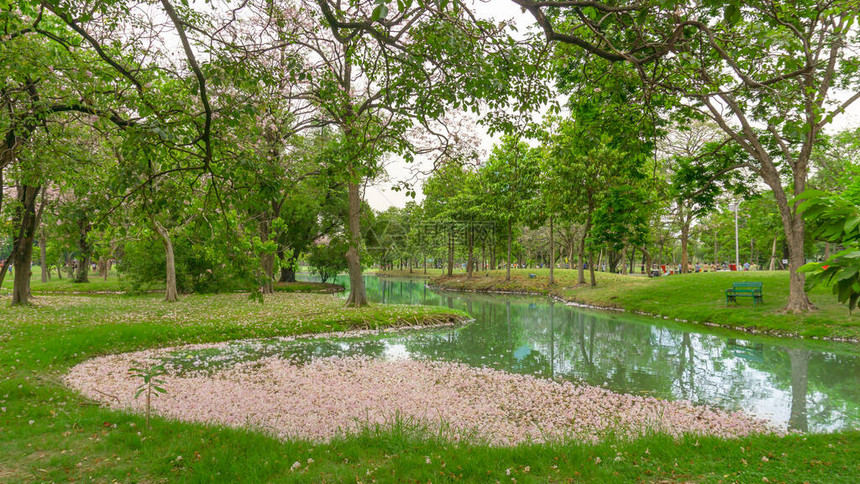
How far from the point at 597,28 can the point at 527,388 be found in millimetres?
8524

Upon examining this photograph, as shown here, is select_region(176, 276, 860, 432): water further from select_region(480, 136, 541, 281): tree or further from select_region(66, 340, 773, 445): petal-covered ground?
select_region(480, 136, 541, 281): tree

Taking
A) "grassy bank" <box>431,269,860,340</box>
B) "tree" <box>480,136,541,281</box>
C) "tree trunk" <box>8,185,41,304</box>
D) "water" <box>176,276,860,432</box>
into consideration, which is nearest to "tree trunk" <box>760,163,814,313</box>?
"grassy bank" <box>431,269,860,340</box>

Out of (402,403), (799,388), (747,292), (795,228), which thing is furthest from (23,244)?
(747,292)

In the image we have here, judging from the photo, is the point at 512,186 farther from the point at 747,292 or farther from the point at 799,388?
the point at 799,388

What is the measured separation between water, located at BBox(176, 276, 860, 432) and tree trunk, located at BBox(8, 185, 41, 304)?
13.0 m

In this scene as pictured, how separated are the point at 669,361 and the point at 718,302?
13.0m

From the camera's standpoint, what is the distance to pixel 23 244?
20266 mm

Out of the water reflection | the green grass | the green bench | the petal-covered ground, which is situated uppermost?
the green bench

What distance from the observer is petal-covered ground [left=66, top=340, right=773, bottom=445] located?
7523 millimetres

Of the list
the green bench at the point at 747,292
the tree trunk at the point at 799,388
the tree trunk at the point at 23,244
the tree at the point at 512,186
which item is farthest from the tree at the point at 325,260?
the tree trunk at the point at 799,388

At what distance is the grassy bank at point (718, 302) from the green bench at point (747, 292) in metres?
0.39

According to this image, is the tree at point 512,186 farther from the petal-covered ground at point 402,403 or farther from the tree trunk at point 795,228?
the petal-covered ground at point 402,403

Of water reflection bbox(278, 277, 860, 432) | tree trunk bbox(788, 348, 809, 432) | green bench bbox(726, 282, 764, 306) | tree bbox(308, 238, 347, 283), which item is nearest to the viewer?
tree trunk bbox(788, 348, 809, 432)

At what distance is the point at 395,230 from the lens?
6862 cm
